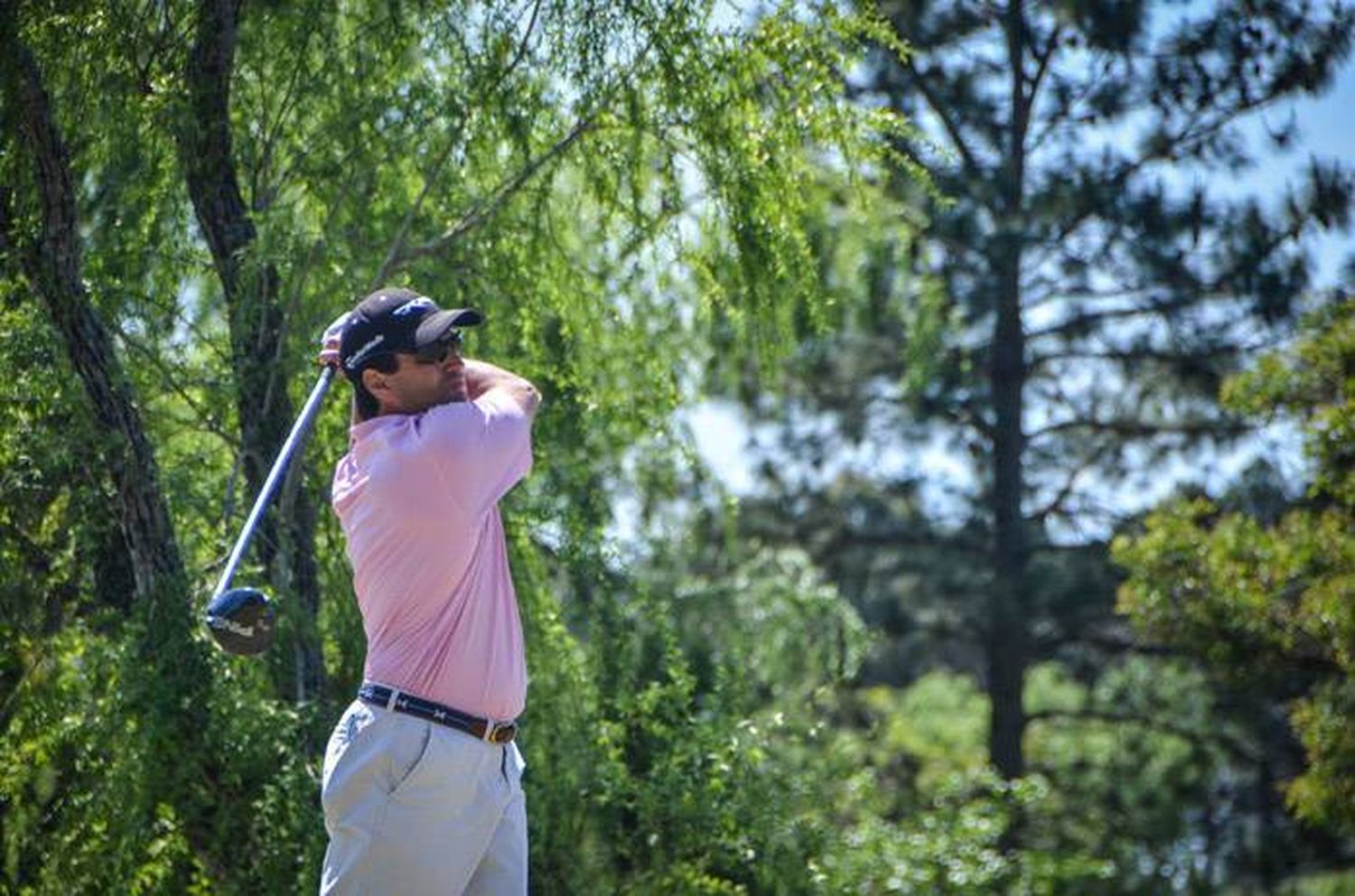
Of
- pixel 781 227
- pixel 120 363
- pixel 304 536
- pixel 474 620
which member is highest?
pixel 781 227

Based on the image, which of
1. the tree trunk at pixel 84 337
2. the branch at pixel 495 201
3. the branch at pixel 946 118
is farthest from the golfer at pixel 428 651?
the branch at pixel 946 118

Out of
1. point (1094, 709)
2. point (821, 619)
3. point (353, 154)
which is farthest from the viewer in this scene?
point (1094, 709)

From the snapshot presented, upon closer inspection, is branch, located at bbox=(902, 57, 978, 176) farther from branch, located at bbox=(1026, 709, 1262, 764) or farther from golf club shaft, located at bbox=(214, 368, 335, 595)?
golf club shaft, located at bbox=(214, 368, 335, 595)

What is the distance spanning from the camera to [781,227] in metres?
7.46

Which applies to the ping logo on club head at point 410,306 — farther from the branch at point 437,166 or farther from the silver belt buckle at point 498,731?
the branch at point 437,166

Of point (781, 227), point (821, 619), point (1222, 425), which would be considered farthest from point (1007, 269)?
point (781, 227)

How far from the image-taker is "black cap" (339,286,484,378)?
491cm

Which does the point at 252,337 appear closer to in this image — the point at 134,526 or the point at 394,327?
the point at 134,526

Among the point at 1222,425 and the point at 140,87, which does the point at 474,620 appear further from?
the point at 1222,425

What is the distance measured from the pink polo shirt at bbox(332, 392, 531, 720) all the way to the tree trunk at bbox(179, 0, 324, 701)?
2.16 metres

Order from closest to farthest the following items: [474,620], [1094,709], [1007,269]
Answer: [474,620], [1007,269], [1094,709]

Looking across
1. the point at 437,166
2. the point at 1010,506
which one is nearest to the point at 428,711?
the point at 437,166

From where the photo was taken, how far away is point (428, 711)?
4.77 meters

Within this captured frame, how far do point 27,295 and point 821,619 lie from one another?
1024 cm
